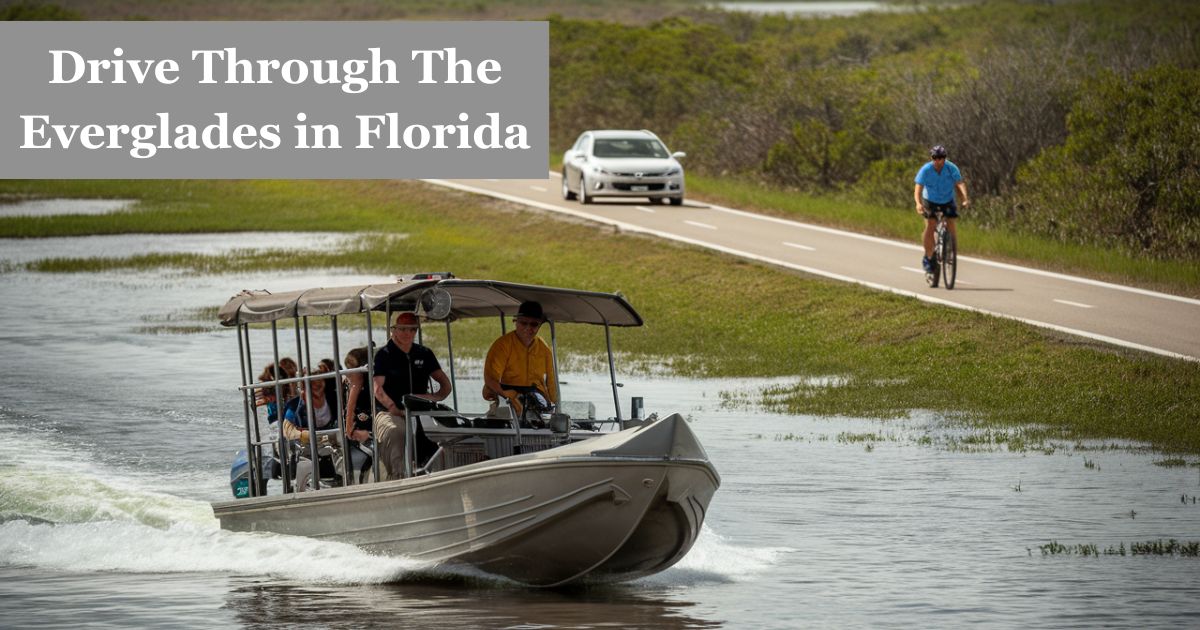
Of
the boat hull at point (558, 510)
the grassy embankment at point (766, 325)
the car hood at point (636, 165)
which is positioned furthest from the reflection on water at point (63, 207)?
the boat hull at point (558, 510)

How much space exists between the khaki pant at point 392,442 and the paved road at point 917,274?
1172 centimetres

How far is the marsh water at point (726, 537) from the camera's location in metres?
13.4

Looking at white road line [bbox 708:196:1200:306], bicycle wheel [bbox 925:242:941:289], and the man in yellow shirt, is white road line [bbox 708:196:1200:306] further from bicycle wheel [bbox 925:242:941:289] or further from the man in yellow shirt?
the man in yellow shirt

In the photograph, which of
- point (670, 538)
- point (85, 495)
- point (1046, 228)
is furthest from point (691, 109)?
point (670, 538)

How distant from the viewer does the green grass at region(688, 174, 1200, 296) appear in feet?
99.2

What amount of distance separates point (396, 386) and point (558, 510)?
2033mm

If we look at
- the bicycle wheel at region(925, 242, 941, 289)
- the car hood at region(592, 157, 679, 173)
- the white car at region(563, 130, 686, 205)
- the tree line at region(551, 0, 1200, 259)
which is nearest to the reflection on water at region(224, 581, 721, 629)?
the bicycle wheel at region(925, 242, 941, 289)

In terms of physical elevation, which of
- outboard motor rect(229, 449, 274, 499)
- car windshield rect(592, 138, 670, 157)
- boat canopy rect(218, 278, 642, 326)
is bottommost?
outboard motor rect(229, 449, 274, 499)

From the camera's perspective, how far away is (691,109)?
6662cm

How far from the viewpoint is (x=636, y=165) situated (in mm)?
43562

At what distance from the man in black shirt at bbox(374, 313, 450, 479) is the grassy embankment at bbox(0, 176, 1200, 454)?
8.06 m

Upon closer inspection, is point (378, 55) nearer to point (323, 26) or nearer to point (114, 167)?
point (114, 167)

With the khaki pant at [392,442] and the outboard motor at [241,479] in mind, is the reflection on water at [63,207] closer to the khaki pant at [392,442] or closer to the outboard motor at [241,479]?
the outboard motor at [241,479]

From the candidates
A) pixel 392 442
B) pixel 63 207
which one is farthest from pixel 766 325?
pixel 63 207
